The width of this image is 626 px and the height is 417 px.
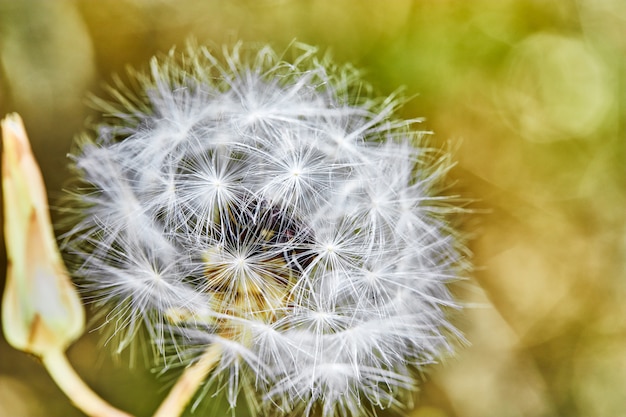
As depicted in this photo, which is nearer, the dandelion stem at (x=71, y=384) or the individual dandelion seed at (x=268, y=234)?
the individual dandelion seed at (x=268, y=234)

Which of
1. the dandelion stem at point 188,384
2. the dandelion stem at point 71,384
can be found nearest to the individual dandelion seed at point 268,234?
the dandelion stem at point 188,384

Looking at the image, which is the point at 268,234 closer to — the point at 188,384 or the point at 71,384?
the point at 188,384

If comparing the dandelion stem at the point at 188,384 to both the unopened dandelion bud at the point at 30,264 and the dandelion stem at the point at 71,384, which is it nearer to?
the dandelion stem at the point at 71,384

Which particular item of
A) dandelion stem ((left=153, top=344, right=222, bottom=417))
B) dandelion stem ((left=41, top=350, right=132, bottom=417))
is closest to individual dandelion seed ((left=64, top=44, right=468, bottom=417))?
dandelion stem ((left=153, top=344, right=222, bottom=417))

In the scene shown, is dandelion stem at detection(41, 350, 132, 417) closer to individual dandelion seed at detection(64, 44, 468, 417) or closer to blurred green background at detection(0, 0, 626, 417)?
individual dandelion seed at detection(64, 44, 468, 417)

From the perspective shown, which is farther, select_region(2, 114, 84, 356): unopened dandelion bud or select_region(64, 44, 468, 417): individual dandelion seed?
select_region(2, 114, 84, 356): unopened dandelion bud

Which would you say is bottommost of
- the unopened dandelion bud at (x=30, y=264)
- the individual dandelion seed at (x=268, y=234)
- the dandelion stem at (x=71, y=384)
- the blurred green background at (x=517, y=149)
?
the dandelion stem at (x=71, y=384)
